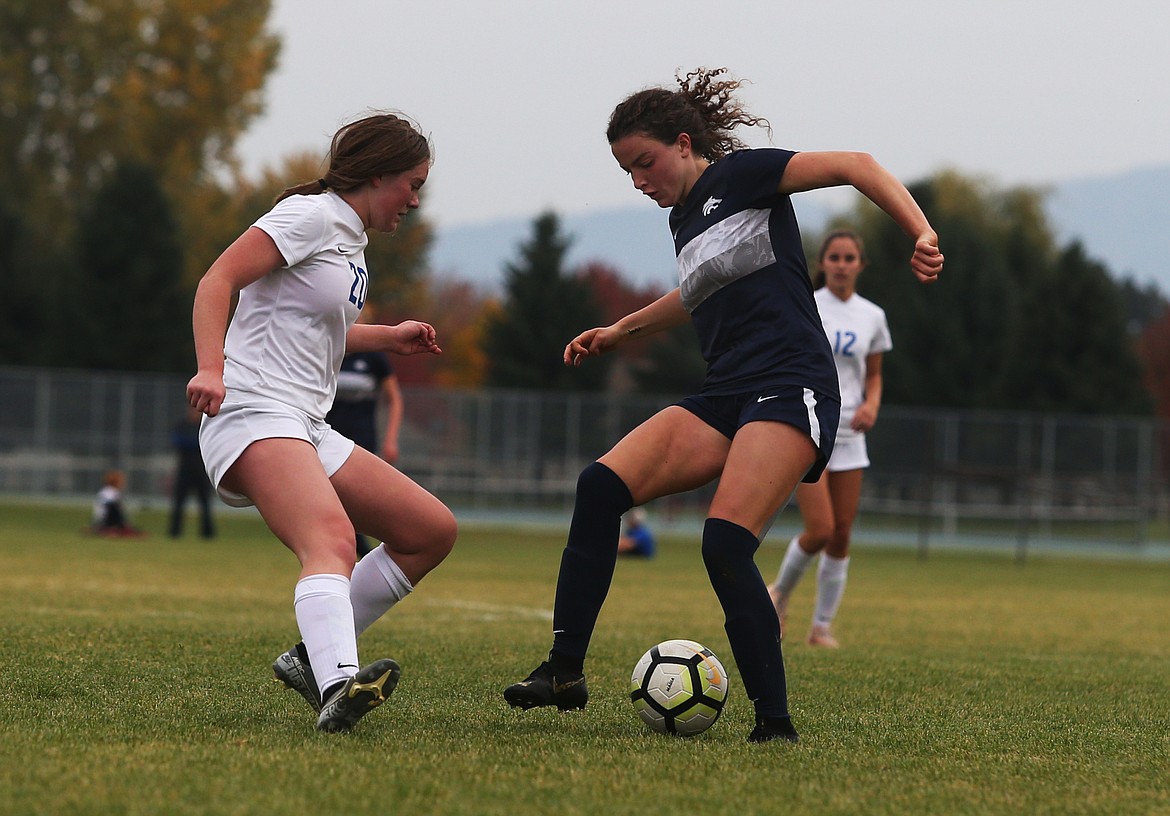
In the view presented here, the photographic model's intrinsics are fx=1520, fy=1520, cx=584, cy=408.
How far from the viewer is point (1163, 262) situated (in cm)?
8912

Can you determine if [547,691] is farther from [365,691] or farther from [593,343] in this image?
[593,343]

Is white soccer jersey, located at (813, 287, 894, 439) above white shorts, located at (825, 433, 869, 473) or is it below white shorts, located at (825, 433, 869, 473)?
above

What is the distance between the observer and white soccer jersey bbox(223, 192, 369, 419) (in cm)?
463

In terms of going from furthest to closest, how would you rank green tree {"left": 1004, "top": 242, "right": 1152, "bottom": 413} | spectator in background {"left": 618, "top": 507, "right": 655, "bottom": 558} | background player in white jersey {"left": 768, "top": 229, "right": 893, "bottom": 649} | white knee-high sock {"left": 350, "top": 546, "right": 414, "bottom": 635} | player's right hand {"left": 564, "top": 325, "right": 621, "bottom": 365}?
green tree {"left": 1004, "top": 242, "right": 1152, "bottom": 413} < spectator in background {"left": 618, "top": 507, "right": 655, "bottom": 558} < background player in white jersey {"left": 768, "top": 229, "right": 893, "bottom": 649} < player's right hand {"left": 564, "top": 325, "right": 621, "bottom": 365} < white knee-high sock {"left": 350, "top": 546, "right": 414, "bottom": 635}

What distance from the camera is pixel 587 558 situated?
16.4ft

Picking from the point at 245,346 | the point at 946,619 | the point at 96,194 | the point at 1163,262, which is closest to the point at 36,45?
the point at 96,194

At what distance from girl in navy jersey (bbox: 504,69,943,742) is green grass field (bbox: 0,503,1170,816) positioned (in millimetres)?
323

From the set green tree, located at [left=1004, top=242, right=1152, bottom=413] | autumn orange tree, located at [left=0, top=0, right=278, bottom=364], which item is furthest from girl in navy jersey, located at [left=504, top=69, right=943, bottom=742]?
green tree, located at [left=1004, top=242, right=1152, bottom=413]

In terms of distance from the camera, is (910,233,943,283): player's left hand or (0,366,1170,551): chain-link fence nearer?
(910,233,943,283): player's left hand

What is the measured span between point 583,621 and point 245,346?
1.40 meters

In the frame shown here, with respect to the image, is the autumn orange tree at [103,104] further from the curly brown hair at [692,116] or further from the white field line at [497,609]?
the curly brown hair at [692,116]

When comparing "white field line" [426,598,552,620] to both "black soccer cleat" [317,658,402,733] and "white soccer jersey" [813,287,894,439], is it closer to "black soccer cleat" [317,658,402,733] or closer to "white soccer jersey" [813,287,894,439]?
"white soccer jersey" [813,287,894,439]

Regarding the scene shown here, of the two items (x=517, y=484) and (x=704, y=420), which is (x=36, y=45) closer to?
(x=517, y=484)

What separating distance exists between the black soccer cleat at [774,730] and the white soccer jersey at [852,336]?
15.6 ft
